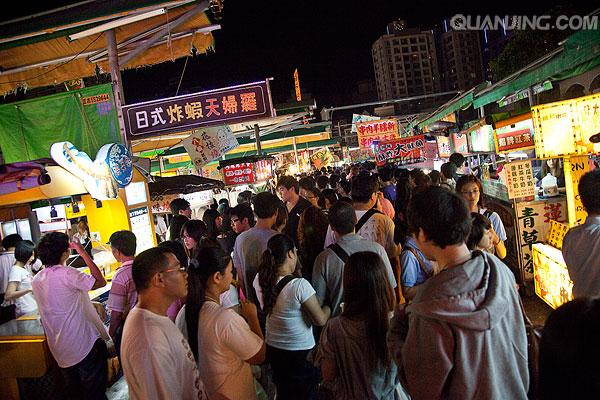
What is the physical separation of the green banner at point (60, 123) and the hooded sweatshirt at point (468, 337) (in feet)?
22.0

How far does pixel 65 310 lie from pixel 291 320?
2472 millimetres

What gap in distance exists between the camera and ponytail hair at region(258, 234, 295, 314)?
12.0 ft

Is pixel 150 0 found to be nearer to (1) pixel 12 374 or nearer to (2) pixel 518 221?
(1) pixel 12 374

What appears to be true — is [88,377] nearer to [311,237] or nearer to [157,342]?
[157,342]

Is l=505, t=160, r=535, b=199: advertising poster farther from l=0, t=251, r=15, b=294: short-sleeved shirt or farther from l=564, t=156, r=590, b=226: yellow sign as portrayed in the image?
l=0, t=251, r=15, b=294: short-sleeved shirt

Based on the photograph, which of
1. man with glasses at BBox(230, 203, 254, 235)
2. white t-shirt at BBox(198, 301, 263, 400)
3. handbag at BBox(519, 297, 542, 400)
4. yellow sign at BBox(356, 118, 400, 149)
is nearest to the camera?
handbag at BBox(519, 297, 542, 400)

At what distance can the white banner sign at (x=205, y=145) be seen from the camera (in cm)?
1026

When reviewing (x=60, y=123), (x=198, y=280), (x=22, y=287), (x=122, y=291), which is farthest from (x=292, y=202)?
(x=198, y=280)

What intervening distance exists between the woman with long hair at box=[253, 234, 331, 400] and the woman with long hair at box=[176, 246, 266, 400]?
0.62 metres

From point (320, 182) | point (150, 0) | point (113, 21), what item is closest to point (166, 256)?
point (150, 0)

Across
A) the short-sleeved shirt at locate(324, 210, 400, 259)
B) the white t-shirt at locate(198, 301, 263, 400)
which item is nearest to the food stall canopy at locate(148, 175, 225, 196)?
the short-sleeved shirt at locate(324, 210, 400, 259)

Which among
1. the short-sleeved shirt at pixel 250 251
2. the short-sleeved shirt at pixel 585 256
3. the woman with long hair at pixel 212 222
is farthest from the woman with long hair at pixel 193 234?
the short-sleeved shirt at pixel 585 256

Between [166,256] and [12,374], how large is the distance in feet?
11.7

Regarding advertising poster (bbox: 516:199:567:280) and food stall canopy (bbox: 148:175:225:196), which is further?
food stall canopy (bbox: 148:175:225:196)
